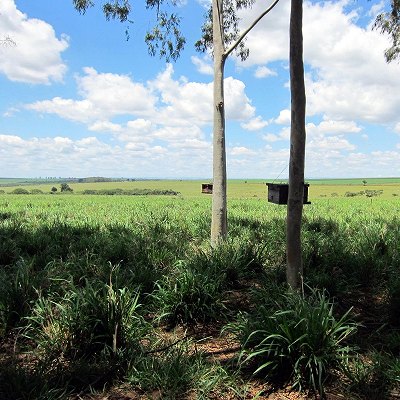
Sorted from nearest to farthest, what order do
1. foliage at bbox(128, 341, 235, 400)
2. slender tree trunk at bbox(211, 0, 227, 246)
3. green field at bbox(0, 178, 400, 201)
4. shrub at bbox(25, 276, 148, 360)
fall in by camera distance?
Answer: foliage at bbox(128, 341, 235, 400) < shrub at bbox(25, 276, 148, 360) < slender tree trunk at bbox(211, 0, 227, 246) < green field at bbox(0, 178, 400, 201)

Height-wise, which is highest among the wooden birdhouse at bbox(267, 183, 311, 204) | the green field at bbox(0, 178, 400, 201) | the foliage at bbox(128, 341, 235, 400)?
the wooden birdhouse at bbox(267, 183, 311, 204)

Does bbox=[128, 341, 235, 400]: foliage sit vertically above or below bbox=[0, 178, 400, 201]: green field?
above

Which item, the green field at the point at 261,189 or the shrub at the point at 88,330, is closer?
the shrub at the point at 88,330

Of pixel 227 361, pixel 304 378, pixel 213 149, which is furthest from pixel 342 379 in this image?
pixel 213 149

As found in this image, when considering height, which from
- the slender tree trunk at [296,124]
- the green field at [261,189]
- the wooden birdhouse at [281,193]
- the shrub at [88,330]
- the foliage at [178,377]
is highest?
the slender tree trunk at [296,124]

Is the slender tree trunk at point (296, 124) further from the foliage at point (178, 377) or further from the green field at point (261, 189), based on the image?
the green field at point (261, 189)

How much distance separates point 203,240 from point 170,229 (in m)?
1.00

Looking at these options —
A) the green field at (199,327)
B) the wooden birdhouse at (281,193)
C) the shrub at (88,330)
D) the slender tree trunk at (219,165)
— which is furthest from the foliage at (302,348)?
the slender tree trunk at (219,165)

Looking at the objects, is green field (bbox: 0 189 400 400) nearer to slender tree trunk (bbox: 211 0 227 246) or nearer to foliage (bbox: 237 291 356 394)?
foliage (bbox: 237 291 356 394)

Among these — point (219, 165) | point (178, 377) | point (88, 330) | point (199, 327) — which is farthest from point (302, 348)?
point (219, 165)

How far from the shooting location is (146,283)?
196 inches

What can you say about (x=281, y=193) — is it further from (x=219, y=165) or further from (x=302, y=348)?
(x=219, y=165)

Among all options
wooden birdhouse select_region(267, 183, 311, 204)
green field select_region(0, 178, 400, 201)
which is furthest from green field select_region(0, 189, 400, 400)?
green field select_region(0, 178, 400, 201)

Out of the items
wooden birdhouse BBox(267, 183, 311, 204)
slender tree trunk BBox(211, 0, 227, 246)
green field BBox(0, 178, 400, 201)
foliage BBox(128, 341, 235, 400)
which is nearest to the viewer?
foliage BBox(128, 341, 235, 400)
